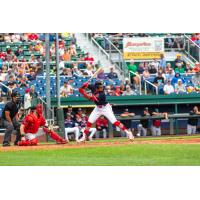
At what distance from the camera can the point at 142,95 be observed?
81.5ft

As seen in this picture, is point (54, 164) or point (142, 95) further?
point (142, 95)

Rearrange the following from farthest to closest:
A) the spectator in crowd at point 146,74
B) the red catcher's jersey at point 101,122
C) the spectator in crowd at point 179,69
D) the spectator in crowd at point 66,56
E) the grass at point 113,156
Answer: the spectator in crowd at point 179,69 < the spectator in crowd at point 66,56 < the spectator in crowd at point 146,74 < the red catcher's jersey at point 101,122 < the grass at point 113,156

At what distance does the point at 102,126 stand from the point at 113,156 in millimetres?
8552

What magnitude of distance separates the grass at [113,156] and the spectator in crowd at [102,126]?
253 inches

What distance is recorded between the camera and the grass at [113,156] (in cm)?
1369

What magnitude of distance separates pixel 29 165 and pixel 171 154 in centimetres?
276

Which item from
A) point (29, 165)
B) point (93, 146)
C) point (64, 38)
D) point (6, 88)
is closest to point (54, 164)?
point (29, 165)

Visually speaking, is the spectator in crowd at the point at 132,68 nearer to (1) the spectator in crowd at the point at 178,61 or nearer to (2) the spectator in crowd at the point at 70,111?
(1) the spectator in crowd at the point at 178,61

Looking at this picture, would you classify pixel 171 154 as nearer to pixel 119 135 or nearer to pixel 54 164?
pixel 54 164

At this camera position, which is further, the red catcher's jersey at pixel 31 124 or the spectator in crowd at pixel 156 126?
the spectator in crowd at pixel 156 126

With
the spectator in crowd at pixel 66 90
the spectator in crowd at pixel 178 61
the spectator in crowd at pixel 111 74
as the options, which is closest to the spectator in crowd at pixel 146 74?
the spectator in crowd at pixel 111 74

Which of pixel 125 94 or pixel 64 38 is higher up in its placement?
pixel 64 38

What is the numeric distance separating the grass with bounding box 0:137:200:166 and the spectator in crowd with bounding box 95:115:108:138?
6.42 metres

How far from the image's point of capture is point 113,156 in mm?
14859
